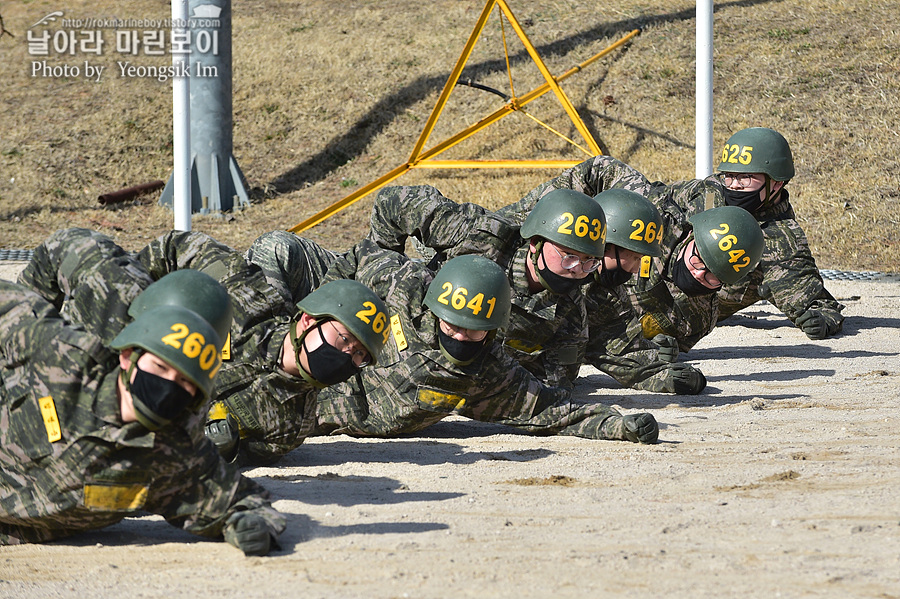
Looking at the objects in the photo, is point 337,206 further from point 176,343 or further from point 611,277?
point 176,343

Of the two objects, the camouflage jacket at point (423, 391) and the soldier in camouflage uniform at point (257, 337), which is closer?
the soldier in camouflage uniform at point (257, 337)

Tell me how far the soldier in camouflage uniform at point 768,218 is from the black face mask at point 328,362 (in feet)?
16.2

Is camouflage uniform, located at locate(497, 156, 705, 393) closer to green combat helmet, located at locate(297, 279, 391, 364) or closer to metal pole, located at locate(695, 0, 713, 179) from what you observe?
green combat helmet, located at locate(297, 279, 391, 364)

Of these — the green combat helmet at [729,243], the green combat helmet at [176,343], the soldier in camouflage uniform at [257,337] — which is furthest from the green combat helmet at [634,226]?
the green combat helmet at [176,343]

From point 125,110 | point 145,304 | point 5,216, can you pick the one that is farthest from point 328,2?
point 145,304

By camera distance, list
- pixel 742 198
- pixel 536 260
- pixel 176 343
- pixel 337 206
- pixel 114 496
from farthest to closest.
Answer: pixel 337 206 < pixel 742 198 < pixel 536 260 < pixel 114 496 < pixel 176 343

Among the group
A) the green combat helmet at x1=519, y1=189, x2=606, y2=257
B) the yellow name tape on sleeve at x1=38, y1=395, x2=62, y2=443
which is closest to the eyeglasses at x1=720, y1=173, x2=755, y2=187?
the green combat helmet at x1=519, y1=189, x2=606, y2=257

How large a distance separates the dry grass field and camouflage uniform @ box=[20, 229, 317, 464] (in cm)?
1043

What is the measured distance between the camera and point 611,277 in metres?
8.12

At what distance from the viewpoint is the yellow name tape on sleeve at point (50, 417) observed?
15.0 feet

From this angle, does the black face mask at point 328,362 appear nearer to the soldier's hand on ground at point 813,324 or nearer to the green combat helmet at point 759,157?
the green combat helmet at point 759,157

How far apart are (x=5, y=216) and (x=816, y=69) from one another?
13.7 meters

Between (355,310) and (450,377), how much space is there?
3.57ft

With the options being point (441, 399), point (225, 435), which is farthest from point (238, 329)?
point (441, 399)
